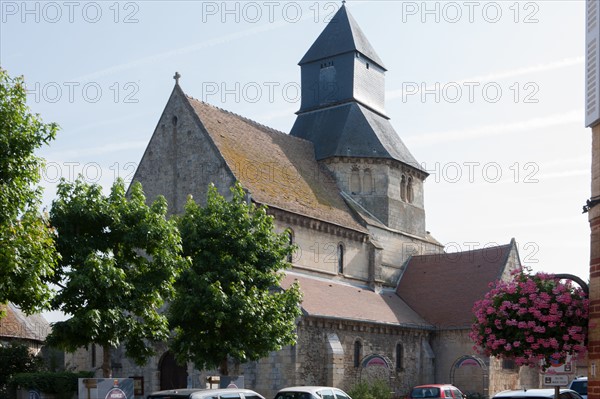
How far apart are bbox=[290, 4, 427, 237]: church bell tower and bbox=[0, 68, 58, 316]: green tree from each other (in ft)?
95.7

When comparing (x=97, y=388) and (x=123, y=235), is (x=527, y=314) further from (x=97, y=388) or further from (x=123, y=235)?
(x=123, y=235)

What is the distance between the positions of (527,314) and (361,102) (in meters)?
35.9

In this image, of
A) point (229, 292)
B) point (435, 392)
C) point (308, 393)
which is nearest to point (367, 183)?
point (435, 392)

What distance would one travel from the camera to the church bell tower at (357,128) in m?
45.4

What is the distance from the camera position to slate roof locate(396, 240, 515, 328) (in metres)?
41.8

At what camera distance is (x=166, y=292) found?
22.4 meters

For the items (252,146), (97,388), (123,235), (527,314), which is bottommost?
(97,388)

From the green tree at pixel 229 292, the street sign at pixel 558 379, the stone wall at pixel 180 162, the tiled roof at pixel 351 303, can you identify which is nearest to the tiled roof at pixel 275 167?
the stone wall at pixel 180 162

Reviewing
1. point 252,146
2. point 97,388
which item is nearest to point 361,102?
point 252,146

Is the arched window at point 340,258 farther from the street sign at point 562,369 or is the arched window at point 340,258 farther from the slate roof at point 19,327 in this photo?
the street sign at point 562,369

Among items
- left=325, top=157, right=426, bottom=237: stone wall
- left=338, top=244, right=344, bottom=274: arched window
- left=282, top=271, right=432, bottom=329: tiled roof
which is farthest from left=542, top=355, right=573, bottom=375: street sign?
left=325, top=157, right=426, bottom=237: stone wall

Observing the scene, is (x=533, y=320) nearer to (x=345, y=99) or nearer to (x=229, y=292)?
(x=229, y=292)

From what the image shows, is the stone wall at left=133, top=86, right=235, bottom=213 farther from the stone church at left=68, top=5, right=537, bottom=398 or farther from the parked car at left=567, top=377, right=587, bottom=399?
the parked car at left=567, top=377, right=587, bottom=399

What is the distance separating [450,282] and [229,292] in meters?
20.4
